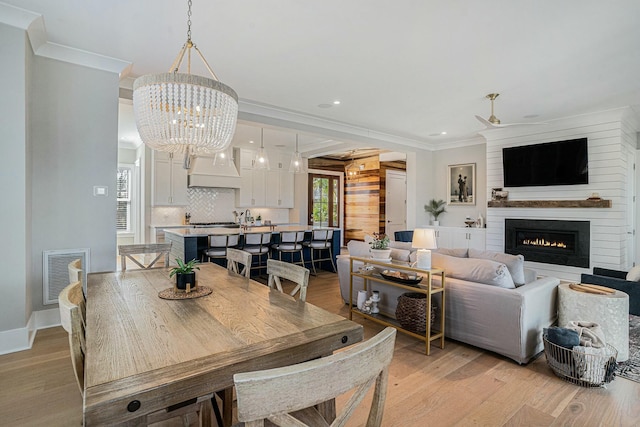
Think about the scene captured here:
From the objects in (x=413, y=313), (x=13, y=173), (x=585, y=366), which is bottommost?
(x=585, y=366)

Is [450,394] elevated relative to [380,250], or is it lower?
lower

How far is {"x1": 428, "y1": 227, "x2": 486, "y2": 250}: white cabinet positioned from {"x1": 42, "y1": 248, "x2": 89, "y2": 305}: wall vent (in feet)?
21.7

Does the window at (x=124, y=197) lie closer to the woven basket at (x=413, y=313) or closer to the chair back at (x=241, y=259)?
the chair back at (x=241, y=259)

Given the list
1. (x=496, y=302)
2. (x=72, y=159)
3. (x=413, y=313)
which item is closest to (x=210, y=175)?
(x=72, y=159)

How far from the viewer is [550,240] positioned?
5.75 meters

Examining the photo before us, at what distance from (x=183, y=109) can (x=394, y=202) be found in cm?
813

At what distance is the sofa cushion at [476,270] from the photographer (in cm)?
276

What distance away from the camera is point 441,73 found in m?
3.68

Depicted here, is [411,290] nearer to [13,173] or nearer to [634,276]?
[634,276]

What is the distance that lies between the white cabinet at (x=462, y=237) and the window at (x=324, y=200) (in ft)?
10.7

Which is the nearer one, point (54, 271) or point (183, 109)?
→ point (183, 109)

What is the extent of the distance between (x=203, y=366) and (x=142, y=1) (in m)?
2.67

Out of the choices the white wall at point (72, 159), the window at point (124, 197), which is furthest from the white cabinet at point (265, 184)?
the white wall at point (72, 159)

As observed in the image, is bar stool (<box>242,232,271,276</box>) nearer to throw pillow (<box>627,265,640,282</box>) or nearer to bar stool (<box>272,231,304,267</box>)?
bar stool (<box>272,231,304,267</box>)
